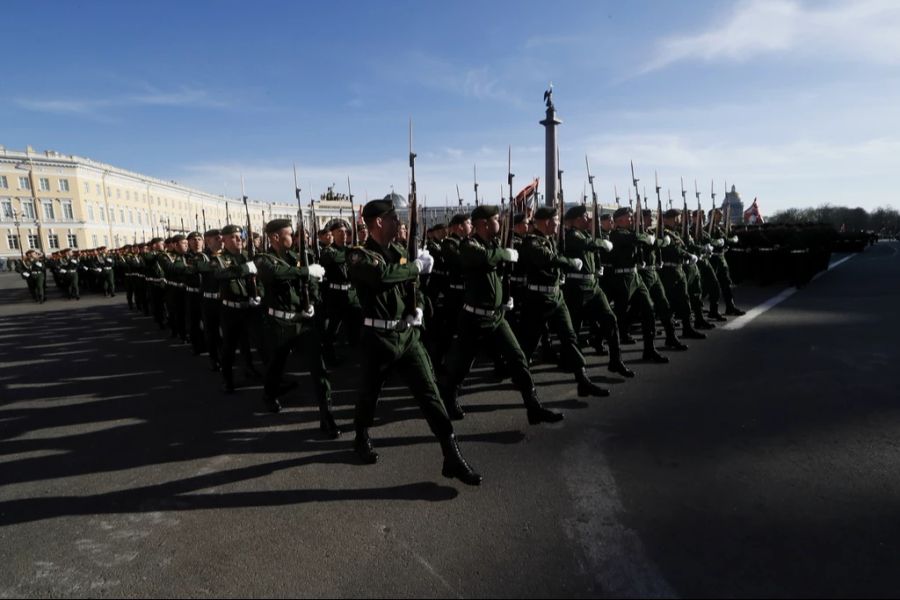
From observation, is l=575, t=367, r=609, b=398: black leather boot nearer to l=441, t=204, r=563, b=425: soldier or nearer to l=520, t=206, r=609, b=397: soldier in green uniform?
l=520, t=206, r=609, b=397: soldier in green uniform

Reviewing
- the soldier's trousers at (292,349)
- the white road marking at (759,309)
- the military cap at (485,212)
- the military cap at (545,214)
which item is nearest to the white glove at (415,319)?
the soldier's trousers at (292,349)

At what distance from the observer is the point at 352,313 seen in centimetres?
712

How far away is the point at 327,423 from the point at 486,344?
1.61 m

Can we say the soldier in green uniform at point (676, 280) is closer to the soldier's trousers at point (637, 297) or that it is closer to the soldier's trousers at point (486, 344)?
the soldier's trousers at point (637, 297)

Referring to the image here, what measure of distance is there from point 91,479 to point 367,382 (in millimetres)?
2268

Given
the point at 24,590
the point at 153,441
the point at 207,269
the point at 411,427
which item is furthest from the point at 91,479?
the point at 207,269

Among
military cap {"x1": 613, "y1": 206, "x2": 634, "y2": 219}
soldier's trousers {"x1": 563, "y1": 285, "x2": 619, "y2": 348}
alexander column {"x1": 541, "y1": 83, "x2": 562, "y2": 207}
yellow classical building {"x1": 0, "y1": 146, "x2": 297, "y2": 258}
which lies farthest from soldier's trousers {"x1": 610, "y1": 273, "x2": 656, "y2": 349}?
yellow classical building {"x1": 0, "y1": 146, "x2": 297, "y2": 258}

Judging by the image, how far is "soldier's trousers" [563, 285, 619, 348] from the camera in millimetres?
6117

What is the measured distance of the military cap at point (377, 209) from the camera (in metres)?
3.93

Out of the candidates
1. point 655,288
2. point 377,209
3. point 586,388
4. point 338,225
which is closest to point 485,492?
point 377,209

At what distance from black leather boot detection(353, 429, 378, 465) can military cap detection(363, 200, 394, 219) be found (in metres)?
1.71

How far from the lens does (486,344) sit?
478 centimetres

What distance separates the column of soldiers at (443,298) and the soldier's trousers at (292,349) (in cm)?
1

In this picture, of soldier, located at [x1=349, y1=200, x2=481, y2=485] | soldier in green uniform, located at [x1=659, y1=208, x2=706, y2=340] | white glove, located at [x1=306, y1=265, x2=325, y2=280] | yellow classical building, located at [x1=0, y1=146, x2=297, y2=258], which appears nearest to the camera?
soldier, located at [x1=349, y1=200, x2=481, y2=485]
